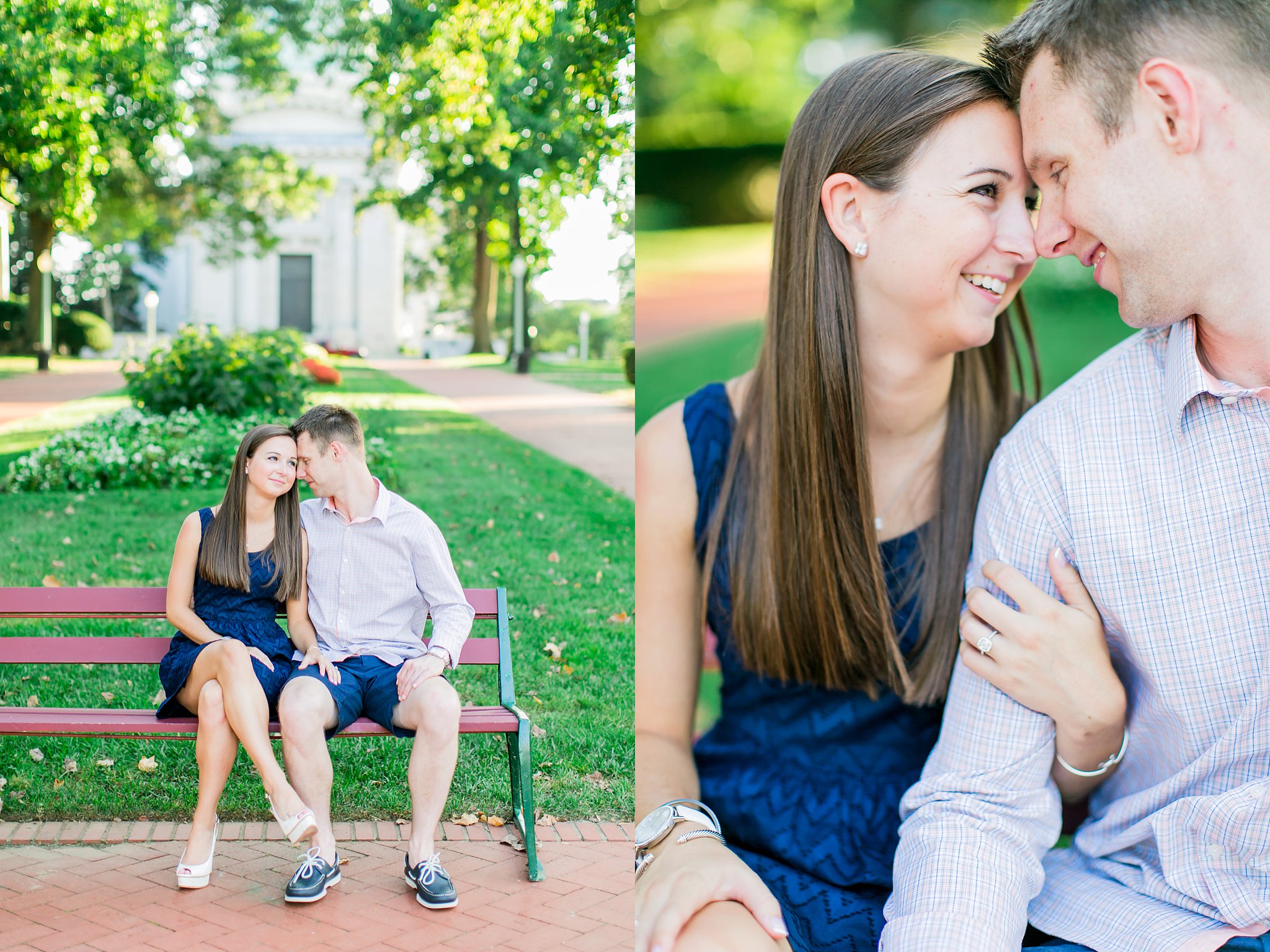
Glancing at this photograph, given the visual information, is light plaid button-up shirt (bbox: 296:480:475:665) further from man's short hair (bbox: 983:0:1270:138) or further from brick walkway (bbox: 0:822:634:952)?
man's short hair (bbox: 983:0:1270:138)

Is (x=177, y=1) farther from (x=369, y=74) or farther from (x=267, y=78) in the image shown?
(x=369, y=74)

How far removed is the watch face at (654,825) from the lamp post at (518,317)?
2.08 m

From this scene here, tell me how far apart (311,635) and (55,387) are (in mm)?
1235

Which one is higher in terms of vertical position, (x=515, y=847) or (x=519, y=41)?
(x=519, y=41)

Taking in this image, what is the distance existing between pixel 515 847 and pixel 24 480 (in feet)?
6.02

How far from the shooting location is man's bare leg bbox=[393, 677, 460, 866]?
2.79 metres

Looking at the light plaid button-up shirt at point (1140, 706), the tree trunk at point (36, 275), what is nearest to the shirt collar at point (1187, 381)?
the light plaid button-up shirt at point (1140, 706)

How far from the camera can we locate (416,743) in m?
2.83

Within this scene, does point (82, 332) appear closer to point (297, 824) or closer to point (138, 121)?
point (138, 121)

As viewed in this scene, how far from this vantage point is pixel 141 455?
128 inches

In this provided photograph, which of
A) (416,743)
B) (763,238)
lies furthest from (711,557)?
(763,238)

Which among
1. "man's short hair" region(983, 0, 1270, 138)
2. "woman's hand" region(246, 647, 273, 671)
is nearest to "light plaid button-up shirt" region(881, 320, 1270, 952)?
"man's short hair" region(983, 0, 1270, 138)

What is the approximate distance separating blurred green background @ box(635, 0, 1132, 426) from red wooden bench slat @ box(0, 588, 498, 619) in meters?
1.48

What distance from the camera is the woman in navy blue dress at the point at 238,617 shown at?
108 inches
